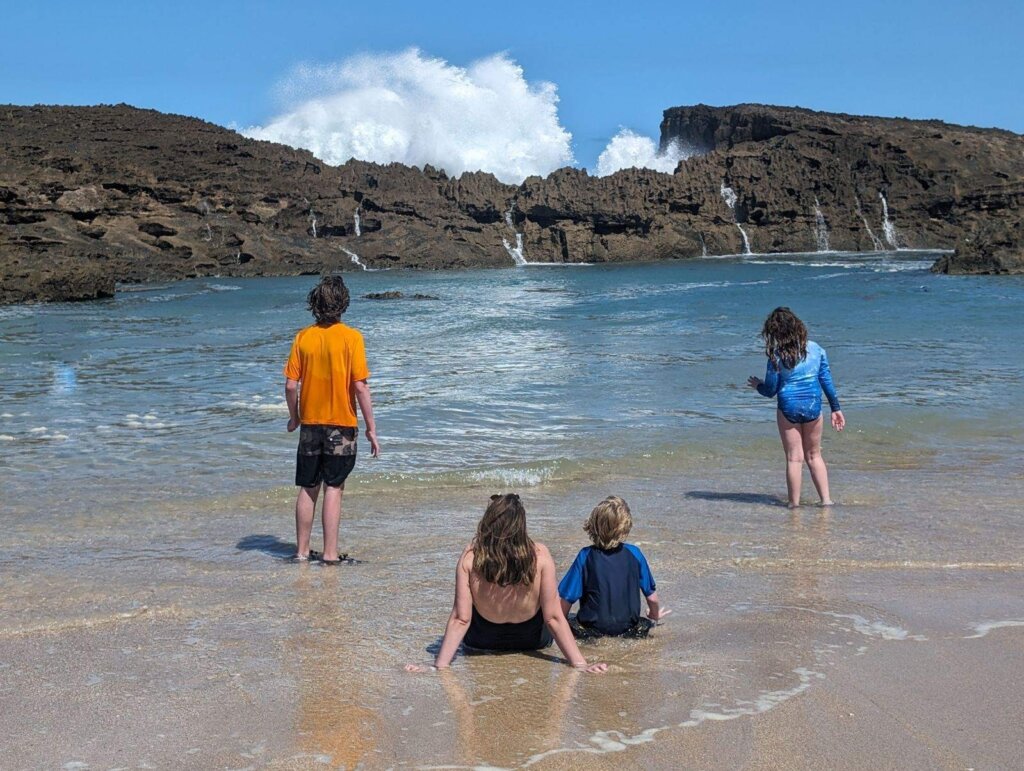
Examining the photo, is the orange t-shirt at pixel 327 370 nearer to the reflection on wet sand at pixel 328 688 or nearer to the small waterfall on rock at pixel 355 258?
the reflection on wet sand at pixel 328 688

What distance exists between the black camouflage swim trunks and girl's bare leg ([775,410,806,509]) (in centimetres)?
319

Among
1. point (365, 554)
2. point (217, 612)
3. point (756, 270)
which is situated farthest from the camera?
point (756, 270)

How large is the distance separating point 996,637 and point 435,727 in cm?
243

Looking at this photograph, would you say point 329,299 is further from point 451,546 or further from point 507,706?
point 507,706

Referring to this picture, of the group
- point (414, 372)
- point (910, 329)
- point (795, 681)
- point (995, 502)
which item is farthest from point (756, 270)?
point (795, 681)

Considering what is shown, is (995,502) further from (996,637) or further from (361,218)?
(361,218)

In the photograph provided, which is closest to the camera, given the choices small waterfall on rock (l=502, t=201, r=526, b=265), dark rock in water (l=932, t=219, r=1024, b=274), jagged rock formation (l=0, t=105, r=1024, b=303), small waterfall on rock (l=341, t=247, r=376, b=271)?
dark rock in water (l=932, t=219, r=1024, b=274)

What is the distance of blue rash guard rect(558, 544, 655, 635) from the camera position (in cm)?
486

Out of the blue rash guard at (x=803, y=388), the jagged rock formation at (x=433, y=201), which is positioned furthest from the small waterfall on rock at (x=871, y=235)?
the blue rash guard at (x=803, y=388)

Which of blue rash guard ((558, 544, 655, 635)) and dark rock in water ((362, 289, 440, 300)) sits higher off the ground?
dark rock in water ((362, 289, 440, 300))

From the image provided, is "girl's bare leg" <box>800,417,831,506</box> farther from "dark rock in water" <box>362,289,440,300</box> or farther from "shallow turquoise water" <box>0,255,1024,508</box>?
"dark rock in water" <box>362,289,440,300</box>

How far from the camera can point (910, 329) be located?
23.4 m

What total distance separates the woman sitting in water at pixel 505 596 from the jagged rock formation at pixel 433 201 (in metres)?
52.1

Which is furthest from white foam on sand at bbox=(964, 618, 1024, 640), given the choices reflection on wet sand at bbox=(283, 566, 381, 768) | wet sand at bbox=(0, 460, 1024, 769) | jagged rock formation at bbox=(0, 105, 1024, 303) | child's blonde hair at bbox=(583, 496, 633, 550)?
jagged rock formation at bbox=(0, 105, 1024, 303)
